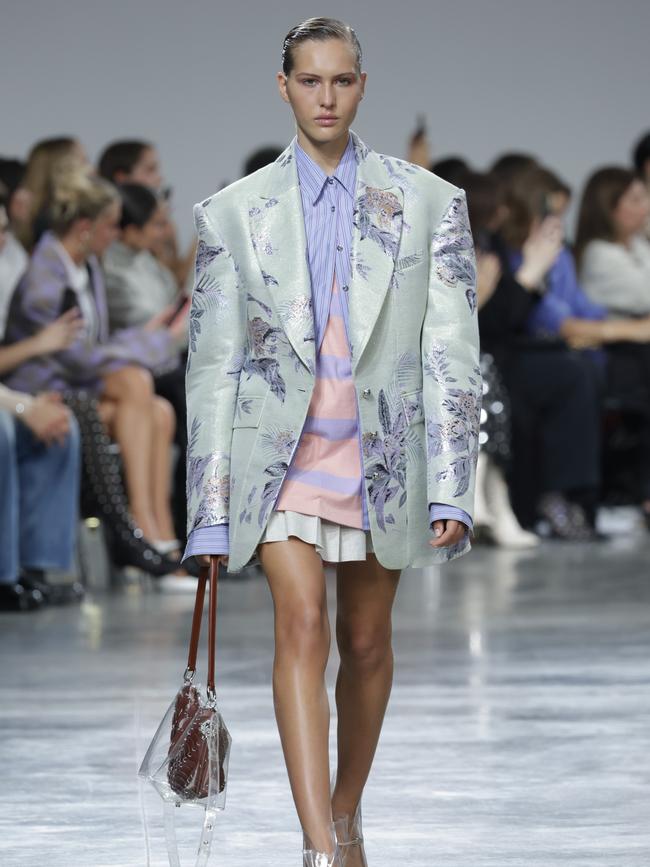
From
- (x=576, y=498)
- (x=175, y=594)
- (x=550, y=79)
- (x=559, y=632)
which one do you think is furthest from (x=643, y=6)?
(x=559, y=632)

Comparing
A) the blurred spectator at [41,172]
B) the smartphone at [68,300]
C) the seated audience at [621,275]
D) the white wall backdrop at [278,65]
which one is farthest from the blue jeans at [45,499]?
the seated audience at [621,275]

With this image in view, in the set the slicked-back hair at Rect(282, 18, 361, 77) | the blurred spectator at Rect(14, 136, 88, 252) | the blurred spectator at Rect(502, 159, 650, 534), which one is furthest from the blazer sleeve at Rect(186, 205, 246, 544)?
the blurred spectator at Rect(502, 159, 650, 534)

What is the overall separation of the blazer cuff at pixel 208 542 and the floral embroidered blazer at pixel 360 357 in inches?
0.4

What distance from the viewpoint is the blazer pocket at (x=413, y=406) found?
2480mm

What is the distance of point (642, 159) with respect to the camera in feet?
31.1

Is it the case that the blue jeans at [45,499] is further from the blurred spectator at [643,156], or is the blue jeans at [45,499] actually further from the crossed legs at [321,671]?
the blurred spectator at [643,156]

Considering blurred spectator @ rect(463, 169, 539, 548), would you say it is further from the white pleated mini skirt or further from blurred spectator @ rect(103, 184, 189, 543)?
the white pleated mini skirt

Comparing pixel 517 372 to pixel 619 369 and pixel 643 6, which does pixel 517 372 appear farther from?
pixel 643 6

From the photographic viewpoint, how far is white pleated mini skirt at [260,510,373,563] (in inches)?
95.2

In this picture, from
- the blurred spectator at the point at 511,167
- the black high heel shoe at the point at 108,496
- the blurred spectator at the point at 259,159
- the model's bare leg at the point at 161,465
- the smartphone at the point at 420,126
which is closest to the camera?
the black high heel shoe at the point at 108,496

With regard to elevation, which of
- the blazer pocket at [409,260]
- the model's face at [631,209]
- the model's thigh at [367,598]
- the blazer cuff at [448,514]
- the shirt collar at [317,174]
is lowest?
the model's face at [631,209]

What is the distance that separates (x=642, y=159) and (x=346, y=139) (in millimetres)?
7163

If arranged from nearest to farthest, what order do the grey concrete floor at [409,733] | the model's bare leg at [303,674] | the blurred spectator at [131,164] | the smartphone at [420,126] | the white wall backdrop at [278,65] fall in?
the model's bare leg at [303,674] < the grey concrete floor at [409,733] < the blurred spectator at [131,164] < the white wall backdrop at [278,65] < the smartphone at [420,126]

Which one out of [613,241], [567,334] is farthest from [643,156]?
Result: [567,334]
